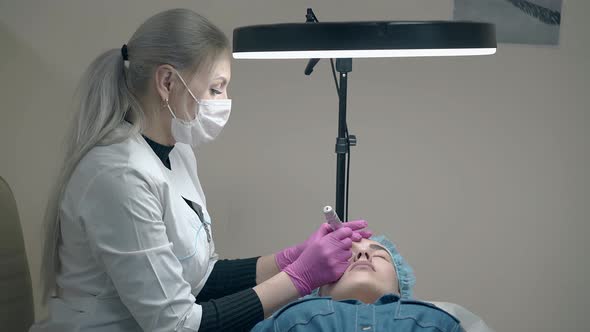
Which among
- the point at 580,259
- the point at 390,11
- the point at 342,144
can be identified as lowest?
the point at 580,259

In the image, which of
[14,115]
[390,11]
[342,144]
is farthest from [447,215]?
[14,115]

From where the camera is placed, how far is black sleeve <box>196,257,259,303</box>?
1.68 metres

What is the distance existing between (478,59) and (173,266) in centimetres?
147

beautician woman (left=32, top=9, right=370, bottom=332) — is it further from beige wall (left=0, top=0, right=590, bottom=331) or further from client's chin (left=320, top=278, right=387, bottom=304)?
beige wall (left=0, top=0, right=590, bottom=331)

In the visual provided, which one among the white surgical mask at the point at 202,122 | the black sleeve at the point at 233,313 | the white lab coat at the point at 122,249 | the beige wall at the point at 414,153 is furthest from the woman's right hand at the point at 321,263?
the beige wall at the point at 414,153

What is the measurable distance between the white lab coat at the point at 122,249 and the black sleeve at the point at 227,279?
0.31 m

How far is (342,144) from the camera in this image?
5.03 feet

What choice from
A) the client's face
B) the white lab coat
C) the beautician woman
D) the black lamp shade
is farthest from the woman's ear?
the client's face

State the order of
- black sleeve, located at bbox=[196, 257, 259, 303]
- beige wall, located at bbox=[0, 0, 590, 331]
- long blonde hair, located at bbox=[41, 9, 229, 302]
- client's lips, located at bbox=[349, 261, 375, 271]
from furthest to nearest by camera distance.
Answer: beige wall, located at bbox=[0, 0, 590, 331], black sleeve, located at bbox=[196, 257, 259, 303], client's lips, located at bbox=[349, 261, 375, 271], long blonde hair, located at bbox=[41, 9, 229, 302]

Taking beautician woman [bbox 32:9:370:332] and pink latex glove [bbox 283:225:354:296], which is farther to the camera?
pink latex glove [bbox 283:225:354:296]

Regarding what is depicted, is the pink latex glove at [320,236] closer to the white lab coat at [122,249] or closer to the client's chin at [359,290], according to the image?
the client's chin at [359,290]

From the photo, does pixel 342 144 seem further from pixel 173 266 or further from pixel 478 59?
pixel 478 59

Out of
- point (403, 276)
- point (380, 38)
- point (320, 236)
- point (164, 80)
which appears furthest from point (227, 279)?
point (380, 38)

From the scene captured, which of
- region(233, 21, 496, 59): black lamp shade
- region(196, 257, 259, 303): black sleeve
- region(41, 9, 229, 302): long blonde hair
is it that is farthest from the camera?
region(196, 257, 259, 303): black sleeve
